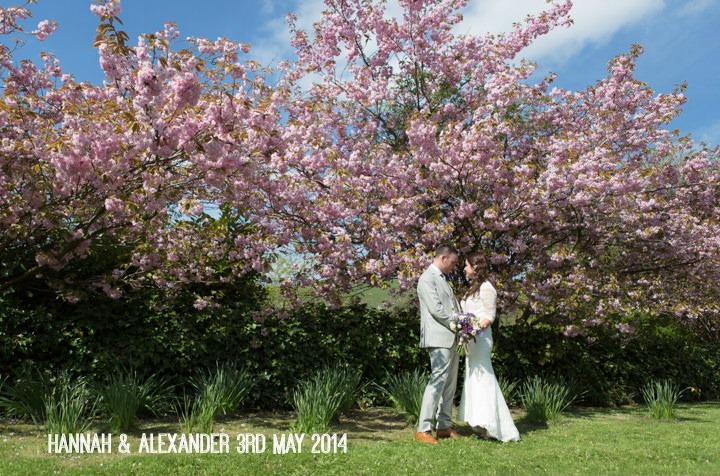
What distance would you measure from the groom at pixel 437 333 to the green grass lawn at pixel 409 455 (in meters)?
0.35

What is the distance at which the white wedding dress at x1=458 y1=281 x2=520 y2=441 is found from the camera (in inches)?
249

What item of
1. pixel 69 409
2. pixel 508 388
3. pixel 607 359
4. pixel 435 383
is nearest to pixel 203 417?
pixel 69 409

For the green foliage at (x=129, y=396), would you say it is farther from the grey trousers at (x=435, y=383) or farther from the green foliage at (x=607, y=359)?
the green foliage at (x=607, y=359)

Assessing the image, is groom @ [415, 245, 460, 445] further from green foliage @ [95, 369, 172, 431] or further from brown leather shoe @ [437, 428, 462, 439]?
green foliage @ [95, 369, 172, 431]

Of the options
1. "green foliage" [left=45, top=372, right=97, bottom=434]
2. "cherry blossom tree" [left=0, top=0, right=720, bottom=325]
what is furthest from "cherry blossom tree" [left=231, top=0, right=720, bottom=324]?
"green foliage" [left=45, top=372, right=97, bottom=434]

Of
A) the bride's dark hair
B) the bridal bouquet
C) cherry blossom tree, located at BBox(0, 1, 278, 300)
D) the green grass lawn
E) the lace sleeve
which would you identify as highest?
cherry blossom tree, located at BBox(0, 1, 278, 300)

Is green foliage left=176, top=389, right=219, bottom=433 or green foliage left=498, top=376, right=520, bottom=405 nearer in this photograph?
green foliage left=176, top=389, right=219, bottom=433

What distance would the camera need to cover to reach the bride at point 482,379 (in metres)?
6.34

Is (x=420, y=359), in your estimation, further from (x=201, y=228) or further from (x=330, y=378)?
(x=201, y=228)

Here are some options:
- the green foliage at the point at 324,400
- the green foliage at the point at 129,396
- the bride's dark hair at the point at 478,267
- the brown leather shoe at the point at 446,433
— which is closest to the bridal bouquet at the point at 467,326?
the bride's dark hair at the point at 478,267

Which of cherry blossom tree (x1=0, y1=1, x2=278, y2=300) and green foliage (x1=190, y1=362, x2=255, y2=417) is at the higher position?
cherry blossom tree (x1=0, y1=1, x2=278, y2=300)

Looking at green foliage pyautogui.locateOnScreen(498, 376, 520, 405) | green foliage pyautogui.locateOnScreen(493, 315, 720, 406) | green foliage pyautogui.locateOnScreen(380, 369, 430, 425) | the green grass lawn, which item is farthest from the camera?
green foliage pyautogui.locateOnScreen(493, 315, 720, 406)

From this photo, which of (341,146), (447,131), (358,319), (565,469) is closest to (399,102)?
(341,146)

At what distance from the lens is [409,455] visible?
5.43 meters
